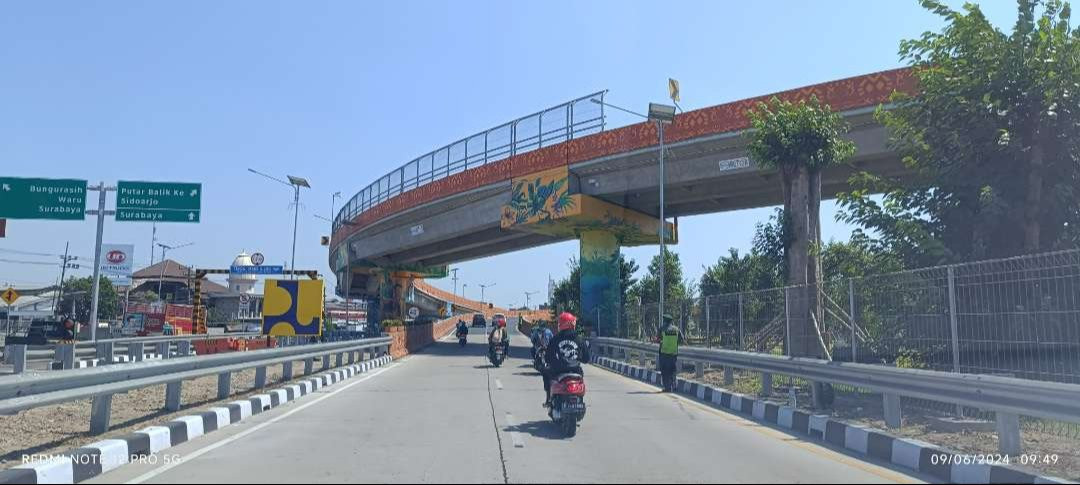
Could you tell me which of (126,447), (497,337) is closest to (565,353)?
(126,447)

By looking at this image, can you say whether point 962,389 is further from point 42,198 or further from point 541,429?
point 42,198

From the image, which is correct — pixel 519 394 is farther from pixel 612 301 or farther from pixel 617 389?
pixel 612 301

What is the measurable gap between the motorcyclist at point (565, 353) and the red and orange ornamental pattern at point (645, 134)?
9569mm

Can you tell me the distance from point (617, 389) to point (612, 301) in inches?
623

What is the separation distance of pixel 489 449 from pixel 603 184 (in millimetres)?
21944

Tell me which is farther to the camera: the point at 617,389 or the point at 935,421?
the point at 617,389

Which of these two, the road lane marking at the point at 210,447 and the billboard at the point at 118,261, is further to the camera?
the billboard at the point at 118,261

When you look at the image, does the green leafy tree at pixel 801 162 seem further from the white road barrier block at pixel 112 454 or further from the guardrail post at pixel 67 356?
the guardrail post at pixel 67 356

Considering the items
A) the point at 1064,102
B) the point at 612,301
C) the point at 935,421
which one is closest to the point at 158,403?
the point at 935,421

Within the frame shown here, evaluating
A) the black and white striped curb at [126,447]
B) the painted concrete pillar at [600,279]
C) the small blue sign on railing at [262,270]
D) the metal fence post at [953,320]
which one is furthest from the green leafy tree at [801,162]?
the small blue sign on railing at [262,270]

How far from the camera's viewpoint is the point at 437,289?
90.8 m

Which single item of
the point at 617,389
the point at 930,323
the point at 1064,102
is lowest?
the point at 617,389

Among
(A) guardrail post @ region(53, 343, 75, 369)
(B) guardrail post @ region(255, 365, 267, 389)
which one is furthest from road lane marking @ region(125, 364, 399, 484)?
(A) guardrail post @ region(53, 343, 75, 369)

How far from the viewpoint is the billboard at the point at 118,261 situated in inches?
1294
